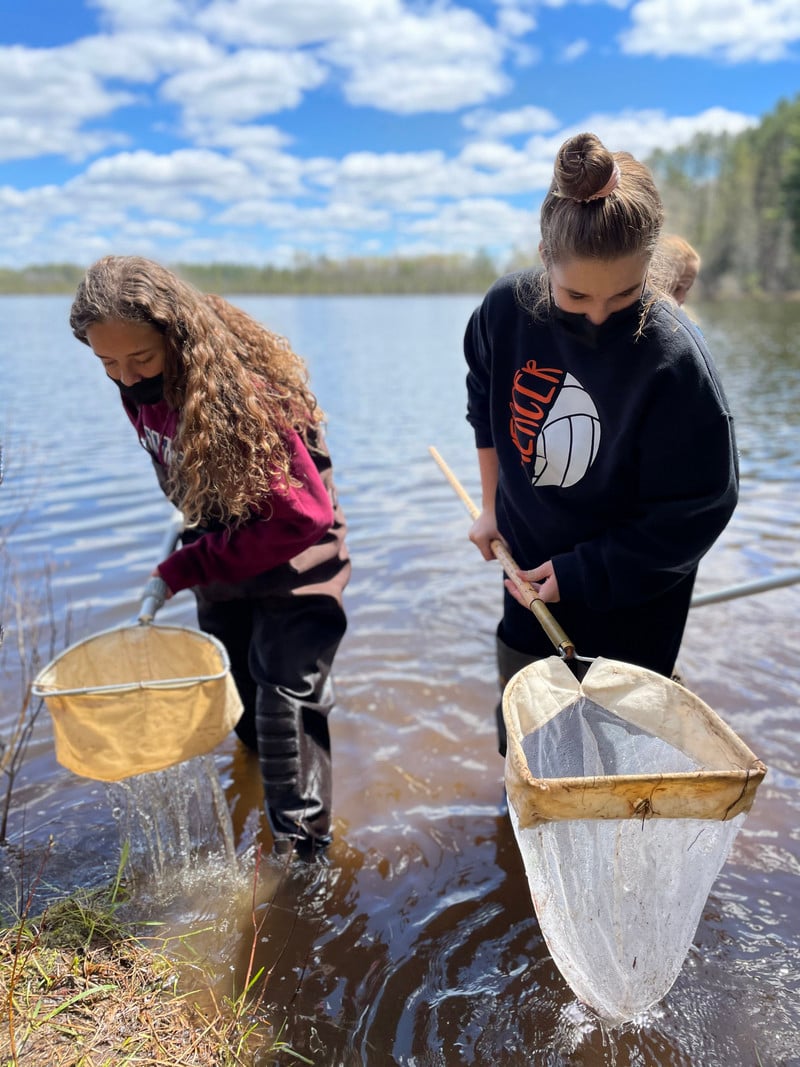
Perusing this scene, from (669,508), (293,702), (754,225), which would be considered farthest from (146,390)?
(754,225)

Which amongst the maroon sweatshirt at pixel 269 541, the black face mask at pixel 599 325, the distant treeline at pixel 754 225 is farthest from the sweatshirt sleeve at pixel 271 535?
the distant treeline at pixel 754 225

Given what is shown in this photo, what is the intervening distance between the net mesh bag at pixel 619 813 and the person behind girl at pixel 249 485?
86 cm

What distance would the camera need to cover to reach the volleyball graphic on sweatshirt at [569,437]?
1884mm

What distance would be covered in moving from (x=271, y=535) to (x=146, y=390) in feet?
1.74

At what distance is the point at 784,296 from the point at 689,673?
60.8 meters

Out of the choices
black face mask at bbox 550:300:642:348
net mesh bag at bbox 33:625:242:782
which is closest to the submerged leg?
net mesh bag at bbox 33:625:242:782

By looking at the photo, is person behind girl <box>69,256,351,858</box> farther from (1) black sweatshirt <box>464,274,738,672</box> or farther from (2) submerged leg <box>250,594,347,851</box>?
(1) black sweatshirt <box>464,274,738,672</box>

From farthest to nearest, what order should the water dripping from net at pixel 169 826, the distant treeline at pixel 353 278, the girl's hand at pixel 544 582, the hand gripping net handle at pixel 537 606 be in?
1. the distant treeline at pixel 353 278
2. the water dripping from net at pixel 169 826
3. the girl's hand at pixel 544 582
4. the hand gripping net handle at pixel 537 606

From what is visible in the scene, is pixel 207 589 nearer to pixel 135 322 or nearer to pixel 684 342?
pixel 135 322

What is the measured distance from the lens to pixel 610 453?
72.4 inches

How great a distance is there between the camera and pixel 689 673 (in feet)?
13.3

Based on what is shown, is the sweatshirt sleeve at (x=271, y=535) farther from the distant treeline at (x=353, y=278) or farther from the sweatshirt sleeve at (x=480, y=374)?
the distant treeline at (x=353, y=278)

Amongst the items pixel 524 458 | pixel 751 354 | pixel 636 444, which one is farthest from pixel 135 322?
pixel 751 354

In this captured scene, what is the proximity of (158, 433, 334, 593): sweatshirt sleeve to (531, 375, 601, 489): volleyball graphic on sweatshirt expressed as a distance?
671mm
